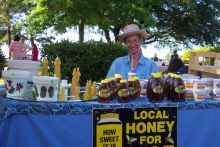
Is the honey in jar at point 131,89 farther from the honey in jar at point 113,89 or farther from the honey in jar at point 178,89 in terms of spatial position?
the honey in jar at point 178,89

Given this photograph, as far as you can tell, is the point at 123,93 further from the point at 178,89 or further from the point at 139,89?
the point at 178,89

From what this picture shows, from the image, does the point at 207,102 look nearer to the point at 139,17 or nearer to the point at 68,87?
the point at 68,87

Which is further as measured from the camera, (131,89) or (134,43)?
(134,43)

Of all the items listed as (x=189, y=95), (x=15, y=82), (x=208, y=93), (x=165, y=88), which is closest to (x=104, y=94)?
(x=165, y=88)

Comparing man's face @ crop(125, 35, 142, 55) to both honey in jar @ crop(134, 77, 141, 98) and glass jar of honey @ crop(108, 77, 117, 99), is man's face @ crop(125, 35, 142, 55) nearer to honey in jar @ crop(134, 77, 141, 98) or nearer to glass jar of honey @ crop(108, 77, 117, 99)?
honey in jar @ crop(134, 77, 141, 98)

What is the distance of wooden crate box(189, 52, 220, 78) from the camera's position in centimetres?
678

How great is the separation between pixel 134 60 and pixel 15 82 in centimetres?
157

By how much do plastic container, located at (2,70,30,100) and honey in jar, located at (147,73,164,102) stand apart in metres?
0.89

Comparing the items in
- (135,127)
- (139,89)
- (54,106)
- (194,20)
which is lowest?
(135,127)

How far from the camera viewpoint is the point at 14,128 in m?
2.70

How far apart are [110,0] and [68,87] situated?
753cm

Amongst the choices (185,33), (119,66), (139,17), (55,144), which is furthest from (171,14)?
(55,144)

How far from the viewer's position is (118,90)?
2.92 meters

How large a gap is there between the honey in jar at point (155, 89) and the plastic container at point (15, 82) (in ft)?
2.93
